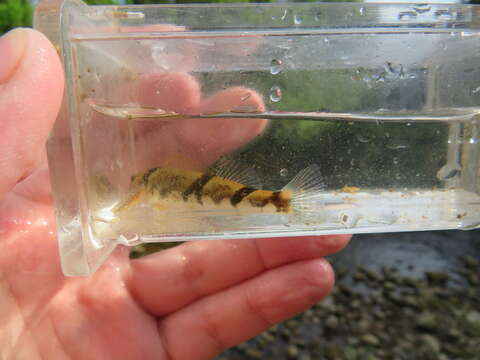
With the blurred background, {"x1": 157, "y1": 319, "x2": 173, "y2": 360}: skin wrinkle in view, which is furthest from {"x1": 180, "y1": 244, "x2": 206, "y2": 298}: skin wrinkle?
the blurred background

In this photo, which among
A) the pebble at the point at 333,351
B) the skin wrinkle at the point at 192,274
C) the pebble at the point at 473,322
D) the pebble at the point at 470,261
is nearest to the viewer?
the skin wrinkle at the point at 192,274

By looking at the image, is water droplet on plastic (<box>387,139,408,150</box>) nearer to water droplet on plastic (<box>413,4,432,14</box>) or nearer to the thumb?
water droplet on plastic (<box>413,4,432,14</box>)

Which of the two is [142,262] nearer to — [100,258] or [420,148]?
[100,258]

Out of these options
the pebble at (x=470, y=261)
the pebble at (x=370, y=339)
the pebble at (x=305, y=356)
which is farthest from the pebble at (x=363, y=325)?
the pebble at (x=470, y=261)

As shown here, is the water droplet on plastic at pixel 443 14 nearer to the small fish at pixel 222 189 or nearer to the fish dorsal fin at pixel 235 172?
the small fish at pixel 222 189

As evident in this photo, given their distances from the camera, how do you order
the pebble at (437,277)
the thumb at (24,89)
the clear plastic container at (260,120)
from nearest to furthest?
1. the thumb at (24,89)
2. the clear plastic container at (260,120)
3. the pebble at (437,277)

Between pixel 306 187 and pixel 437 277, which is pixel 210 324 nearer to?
pixel 306 187

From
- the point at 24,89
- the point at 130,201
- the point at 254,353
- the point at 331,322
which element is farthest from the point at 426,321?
the point at 24,89

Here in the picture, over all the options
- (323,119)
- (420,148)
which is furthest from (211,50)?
(420,148)
